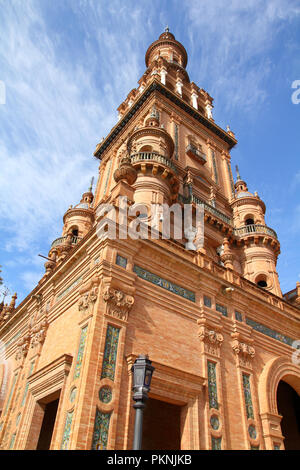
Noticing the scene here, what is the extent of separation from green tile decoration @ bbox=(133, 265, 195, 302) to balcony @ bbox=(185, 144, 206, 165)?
18.9m

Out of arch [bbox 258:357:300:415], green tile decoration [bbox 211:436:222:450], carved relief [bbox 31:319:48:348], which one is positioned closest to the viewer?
green tile decoration [bbox 211:436:222:450]

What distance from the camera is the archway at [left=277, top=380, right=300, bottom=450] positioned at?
17797 millimetres

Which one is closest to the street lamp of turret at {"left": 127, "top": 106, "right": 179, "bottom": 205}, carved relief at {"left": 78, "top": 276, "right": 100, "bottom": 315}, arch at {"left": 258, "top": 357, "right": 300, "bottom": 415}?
carved relief at {"left": 78, "top": 276, "right": 100, "bottom": 315}

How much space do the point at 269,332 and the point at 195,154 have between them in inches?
714

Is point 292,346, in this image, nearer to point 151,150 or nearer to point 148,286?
point 148,286

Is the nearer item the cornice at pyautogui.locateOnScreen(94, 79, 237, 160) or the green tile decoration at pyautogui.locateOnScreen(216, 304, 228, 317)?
the green tile decoration at pyautogui.locateOnScreen(216, 304, 228, 317)

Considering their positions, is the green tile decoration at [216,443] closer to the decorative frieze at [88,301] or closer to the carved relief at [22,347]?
the decorative frieze at [88,301]

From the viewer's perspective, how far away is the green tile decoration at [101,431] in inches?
369

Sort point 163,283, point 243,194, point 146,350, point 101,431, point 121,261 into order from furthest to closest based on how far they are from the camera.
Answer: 1. point 243,194
2. point 163,283
3. point 121,261
4. point 146,350
5. point 101,431

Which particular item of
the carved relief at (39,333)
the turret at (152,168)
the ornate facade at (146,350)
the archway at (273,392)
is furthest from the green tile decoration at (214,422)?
the turret at (152,168)

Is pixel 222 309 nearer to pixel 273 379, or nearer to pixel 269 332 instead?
pixel 269 332

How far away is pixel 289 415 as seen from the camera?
18469 mm

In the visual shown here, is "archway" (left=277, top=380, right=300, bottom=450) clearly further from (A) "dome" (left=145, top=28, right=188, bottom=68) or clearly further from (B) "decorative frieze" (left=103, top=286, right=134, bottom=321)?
(A) "dome" (left=145, top=28, right=188, bottom=68)

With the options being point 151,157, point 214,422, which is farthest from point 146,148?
point 214,422
